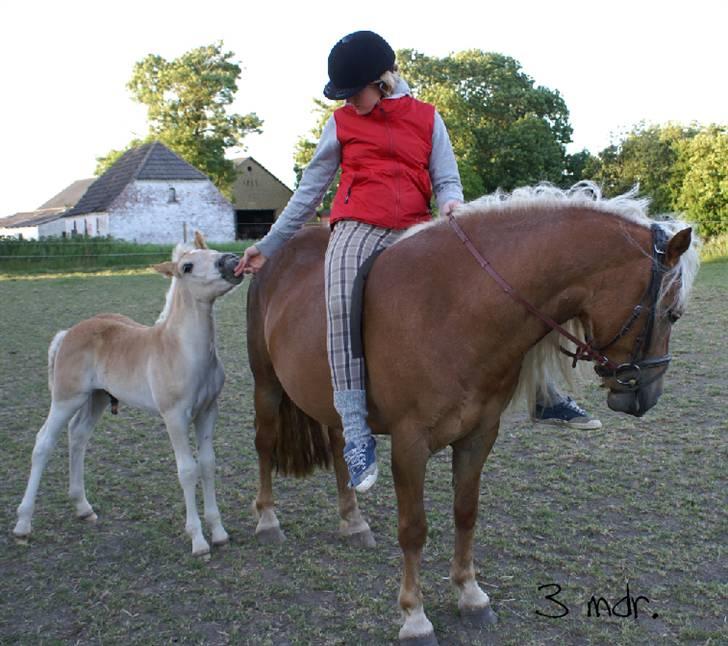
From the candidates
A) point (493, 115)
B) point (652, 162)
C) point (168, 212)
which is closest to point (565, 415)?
point (652, 162)

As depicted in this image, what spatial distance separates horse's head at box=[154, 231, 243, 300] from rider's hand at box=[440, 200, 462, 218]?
1.36 metres

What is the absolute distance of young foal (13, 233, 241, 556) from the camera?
4137mm

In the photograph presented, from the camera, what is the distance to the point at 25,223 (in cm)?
6197

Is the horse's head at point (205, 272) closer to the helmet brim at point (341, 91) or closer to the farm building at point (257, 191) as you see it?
the helmet brim at point (341, 91)

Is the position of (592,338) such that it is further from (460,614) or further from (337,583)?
(337,583)

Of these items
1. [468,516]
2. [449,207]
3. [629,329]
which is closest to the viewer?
[629,329]

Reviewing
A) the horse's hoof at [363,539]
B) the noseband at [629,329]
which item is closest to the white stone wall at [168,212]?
the horse's hoof at [363,539]

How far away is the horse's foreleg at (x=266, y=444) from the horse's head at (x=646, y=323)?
7.56 ft

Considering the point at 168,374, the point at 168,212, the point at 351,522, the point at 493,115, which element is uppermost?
the point at 493,115

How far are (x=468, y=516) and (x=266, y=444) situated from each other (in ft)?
5.24

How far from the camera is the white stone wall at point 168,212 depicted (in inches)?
1571

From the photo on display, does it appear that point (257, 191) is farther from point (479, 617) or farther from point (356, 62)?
point (479, 617)

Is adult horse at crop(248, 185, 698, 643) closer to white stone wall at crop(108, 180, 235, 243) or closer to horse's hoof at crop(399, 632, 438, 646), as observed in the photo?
horse's hoof at crop(399, 632, 438, 646)

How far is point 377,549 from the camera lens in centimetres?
413
